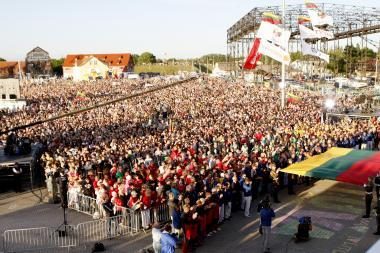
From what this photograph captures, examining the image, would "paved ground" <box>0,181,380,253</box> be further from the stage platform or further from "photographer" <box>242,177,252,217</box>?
the stage platform

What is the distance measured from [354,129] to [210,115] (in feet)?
37.1

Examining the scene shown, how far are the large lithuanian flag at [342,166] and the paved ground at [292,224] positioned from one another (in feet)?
3.33

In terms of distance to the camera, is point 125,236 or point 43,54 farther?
point 43,54

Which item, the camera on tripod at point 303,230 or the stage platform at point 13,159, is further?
the stage platform at point 13,159

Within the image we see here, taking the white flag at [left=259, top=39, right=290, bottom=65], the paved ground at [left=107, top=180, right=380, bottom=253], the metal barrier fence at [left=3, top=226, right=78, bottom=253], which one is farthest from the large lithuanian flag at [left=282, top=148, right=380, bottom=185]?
the white flag at [left=259, top=39, right=290, bottom=65]

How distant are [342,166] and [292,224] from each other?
3459mm

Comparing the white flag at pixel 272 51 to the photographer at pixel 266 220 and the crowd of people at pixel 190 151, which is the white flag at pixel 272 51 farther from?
the photographer at pixel 266 220

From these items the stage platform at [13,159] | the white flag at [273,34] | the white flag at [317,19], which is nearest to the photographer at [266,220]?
the stage platform at [13,159]

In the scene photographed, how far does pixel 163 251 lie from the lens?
8.70 metres

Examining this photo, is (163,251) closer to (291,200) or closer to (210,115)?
(291,200)

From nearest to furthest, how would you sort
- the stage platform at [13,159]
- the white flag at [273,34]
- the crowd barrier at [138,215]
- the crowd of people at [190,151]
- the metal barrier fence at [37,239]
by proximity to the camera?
the metal barrier fence at [37,239] → the crowd barrier at [138,215] → the crowd of people at [190,151] → the stage platform at [13,159] → the white flag at [273,34]

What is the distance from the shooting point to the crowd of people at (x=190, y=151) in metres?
11.9

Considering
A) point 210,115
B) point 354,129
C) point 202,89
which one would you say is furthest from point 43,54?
point 354,129

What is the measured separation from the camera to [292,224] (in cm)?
1218
